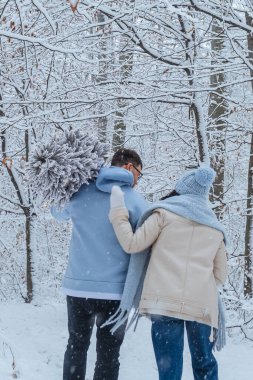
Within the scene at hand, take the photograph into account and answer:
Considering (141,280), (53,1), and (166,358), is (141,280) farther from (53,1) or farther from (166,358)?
(53,1)

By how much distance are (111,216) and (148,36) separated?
400 centimetres

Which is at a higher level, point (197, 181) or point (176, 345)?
point (197, 181)

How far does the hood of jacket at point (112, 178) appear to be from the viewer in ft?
11.1

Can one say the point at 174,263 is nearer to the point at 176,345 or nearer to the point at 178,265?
the point at 178,265

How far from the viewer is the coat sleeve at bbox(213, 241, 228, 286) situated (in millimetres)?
3520

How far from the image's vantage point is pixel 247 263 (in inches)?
266

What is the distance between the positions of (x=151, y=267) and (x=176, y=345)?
0.53 meters

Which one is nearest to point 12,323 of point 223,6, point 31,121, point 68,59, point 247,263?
point 31,121

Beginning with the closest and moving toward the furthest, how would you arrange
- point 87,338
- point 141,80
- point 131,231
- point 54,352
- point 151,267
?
1. point 131,231
2. point 151,267
3. point 87,338
4. point 54,352
5. point 141,80

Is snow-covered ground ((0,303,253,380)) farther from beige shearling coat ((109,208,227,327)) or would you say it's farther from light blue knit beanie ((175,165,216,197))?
light blue knit beanie ((175,165,216,197))

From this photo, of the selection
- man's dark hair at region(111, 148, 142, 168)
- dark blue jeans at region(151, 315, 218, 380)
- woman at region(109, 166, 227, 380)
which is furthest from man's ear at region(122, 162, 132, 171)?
dark blue jeans at region(151, 315, 218, 380)

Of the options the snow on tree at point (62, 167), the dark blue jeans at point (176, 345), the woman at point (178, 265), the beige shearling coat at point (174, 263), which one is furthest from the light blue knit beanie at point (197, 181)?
the dark blue jeans at point (176, 345)

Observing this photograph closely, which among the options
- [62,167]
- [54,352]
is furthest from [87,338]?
[54,352]

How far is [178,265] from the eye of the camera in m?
3.35
